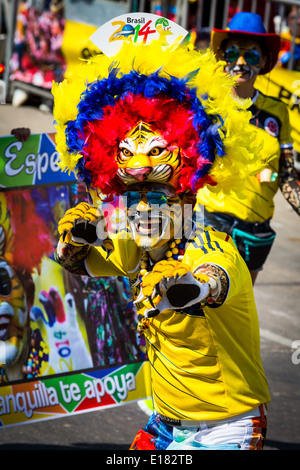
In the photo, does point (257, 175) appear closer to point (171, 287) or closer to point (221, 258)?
point (221, 258)

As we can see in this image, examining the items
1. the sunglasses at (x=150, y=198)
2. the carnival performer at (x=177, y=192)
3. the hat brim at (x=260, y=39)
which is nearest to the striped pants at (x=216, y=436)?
the carnival performer at (x=177, y=192)

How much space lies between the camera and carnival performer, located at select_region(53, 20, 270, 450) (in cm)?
269

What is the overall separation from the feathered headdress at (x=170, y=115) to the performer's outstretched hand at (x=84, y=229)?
12 cm

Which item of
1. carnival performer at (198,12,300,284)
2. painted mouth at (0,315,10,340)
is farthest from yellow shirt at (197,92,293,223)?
painted mouth at (0,315,10,340)

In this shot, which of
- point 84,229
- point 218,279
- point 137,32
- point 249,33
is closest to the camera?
point 218,279

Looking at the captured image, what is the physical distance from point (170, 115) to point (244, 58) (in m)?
2.20

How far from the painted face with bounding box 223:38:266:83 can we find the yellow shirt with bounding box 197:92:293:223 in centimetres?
15

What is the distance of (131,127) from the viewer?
273cm

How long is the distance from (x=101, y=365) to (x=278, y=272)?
12.5 ft

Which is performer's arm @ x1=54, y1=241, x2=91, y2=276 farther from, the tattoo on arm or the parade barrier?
the parade barrier

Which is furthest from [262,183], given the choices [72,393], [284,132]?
[72,393]

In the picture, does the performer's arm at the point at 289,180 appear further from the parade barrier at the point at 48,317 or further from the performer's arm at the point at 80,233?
the performer's arm at the point at 80,233

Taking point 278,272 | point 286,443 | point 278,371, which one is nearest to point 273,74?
point 278,272

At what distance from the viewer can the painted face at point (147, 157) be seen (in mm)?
2676
